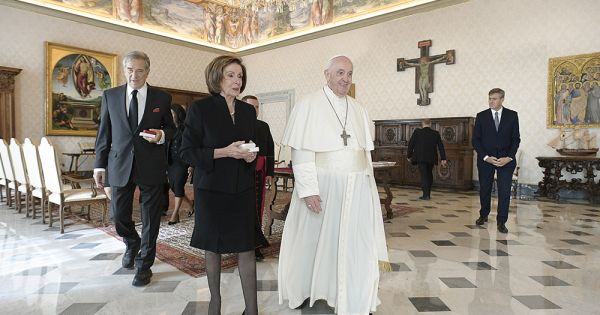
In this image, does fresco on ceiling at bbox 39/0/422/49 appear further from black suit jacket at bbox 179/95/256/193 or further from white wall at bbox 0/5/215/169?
black suit jacket at bbox 179/95/256/193

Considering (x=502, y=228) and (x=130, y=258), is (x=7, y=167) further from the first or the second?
(x=502, y=228)

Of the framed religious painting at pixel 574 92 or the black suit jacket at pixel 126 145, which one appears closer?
the black suit jacket at pixel 126 145

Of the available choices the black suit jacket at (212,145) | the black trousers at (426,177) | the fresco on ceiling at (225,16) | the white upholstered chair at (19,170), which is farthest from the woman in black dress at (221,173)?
the fresco on ceiling at (225,16)

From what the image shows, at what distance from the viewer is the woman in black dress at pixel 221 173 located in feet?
6.74

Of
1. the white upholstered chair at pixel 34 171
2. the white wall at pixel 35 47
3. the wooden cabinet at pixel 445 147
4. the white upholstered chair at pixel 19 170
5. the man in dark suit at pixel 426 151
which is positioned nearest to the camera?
the white upholstered chair at pixel 34 171

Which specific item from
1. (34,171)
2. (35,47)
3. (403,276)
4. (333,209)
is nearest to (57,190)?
(34,171)

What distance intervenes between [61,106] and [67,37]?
7.08ft

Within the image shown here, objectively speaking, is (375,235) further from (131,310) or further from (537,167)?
(537,167)

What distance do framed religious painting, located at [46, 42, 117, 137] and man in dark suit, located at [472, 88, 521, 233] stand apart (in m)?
11.3

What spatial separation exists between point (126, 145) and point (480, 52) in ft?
31.0

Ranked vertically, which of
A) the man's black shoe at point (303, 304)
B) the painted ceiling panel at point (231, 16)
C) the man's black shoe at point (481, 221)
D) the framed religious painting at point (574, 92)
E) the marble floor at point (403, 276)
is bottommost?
the marble floor at point (403, 276)

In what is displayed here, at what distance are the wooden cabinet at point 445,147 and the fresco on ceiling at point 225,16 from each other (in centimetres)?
375

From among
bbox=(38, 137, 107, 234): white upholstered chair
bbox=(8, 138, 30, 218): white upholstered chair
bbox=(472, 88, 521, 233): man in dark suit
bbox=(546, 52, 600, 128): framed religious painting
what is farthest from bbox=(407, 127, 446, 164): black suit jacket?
bbox=(8, 138, 30, 218): white upholstered chair

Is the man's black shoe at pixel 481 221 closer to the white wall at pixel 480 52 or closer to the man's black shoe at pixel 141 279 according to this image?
the white wall at pixel 480 52
